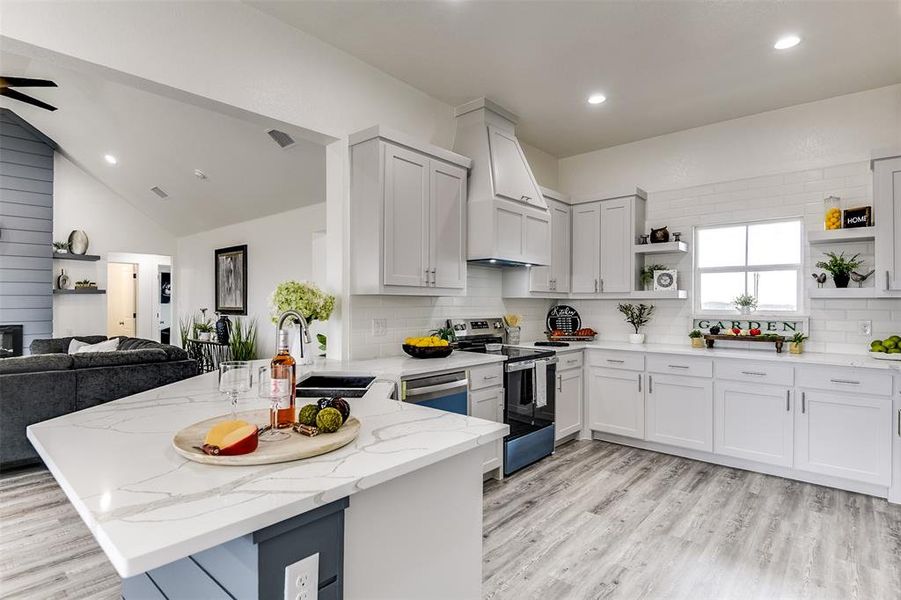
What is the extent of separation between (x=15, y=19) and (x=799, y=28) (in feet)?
13.5

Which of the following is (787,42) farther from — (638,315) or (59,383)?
(59,383)

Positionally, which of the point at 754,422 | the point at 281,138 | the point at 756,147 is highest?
the point at 281,138

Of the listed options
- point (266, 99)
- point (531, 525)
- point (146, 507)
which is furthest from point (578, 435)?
point (146, 507)

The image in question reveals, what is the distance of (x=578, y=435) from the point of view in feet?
15.1

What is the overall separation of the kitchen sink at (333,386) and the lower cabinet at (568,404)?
83.3 inches

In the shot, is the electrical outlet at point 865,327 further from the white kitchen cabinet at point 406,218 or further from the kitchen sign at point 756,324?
the white kitchen cabinet at point 406,218

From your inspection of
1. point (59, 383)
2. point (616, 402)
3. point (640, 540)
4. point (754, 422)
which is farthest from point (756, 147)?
point (59, 383)

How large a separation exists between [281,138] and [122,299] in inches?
250

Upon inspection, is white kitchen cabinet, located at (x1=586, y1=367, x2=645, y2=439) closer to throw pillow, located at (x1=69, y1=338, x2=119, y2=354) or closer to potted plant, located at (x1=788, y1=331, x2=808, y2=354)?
potted plant, located at (x1=788, y1=331, x2=808, y2=354)

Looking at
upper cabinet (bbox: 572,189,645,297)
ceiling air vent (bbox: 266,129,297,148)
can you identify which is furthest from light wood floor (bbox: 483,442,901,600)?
ceiling air vent (bbox: 266,129,297,148)

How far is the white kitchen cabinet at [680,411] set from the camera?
3.89 metres

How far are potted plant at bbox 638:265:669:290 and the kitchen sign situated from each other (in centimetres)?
54

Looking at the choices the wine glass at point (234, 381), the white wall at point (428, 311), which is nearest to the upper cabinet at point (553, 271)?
the white wall at point (428, 311)

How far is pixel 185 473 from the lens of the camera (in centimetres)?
111
